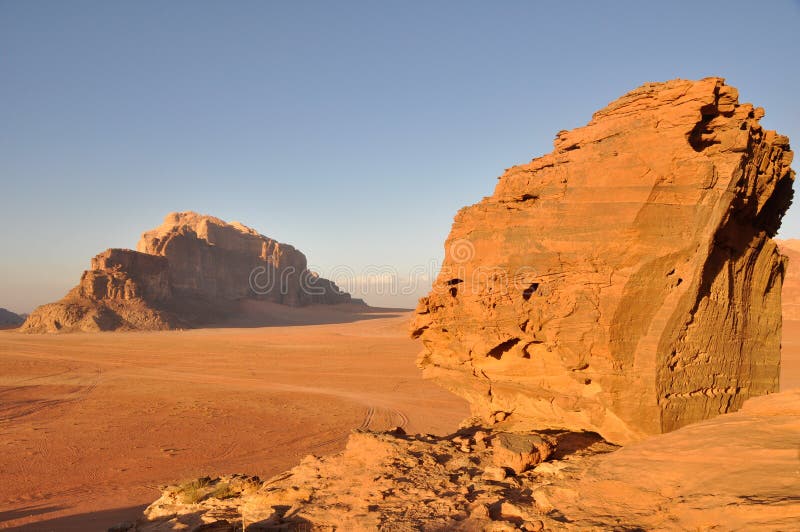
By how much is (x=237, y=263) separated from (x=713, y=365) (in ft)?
242

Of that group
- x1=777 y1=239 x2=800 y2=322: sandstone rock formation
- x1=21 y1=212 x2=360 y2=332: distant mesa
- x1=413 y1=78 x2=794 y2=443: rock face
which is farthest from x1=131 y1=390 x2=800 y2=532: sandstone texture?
x1=21 y1=212 x2=360 y2=332: distant mesa

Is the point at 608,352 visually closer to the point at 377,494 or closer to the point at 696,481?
the point at 696,481

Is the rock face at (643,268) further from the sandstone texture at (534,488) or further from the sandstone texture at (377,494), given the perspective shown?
the sandstone texture at (377,494)

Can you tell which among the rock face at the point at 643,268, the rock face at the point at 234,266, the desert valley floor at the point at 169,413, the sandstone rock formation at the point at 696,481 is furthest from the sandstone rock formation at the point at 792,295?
the rock face at the point at 234,266

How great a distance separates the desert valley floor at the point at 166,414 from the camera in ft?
30.9

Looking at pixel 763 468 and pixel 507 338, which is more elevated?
pixel 507 338

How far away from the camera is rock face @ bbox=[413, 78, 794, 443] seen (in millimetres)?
5430

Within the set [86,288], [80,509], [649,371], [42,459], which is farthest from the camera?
[86,288]

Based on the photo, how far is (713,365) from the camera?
5742 mm

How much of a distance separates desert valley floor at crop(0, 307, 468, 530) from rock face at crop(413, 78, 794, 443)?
272 inches

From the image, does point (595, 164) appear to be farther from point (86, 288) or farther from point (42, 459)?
point (86, 288)

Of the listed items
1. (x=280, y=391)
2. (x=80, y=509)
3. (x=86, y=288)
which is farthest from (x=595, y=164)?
(x=86, y=288)

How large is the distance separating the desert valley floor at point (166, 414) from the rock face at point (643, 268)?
6.90 meters

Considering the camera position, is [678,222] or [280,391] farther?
[280,391]
